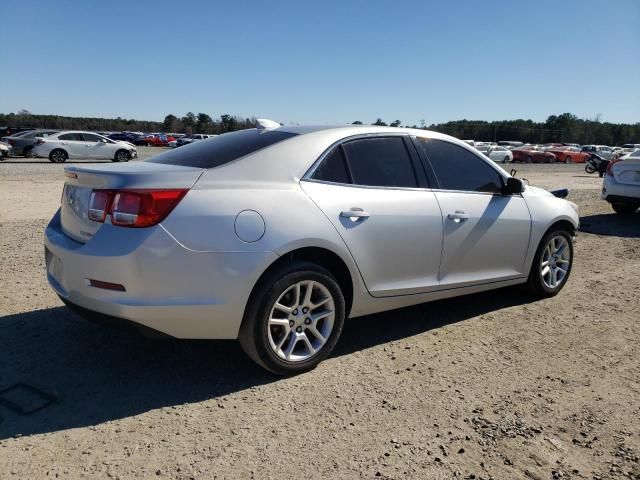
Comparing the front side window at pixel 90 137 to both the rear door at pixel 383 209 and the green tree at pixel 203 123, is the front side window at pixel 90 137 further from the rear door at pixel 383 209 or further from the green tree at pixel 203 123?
the green tree at pixel 203 123

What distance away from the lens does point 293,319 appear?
3.43 meters

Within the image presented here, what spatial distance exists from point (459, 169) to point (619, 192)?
7.39m

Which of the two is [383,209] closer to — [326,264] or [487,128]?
[326,264]

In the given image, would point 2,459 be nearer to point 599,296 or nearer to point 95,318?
point 95,318

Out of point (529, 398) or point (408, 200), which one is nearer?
point (529, 398)

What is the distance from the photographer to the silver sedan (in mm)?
2982

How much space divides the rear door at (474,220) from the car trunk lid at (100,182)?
6.49 feet

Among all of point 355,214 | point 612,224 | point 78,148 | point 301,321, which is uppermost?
point 355,214

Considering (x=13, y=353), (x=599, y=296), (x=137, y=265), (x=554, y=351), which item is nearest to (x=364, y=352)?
(x=554, y=351)

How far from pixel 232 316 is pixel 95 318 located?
790 millimetres

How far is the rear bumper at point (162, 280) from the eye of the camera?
115 inches

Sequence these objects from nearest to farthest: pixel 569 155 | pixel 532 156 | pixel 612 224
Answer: pixel 612 224, pixel 532 156, pixel 569 155

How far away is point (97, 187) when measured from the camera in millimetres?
3146

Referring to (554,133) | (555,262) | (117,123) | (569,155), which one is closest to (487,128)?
(554,133)
